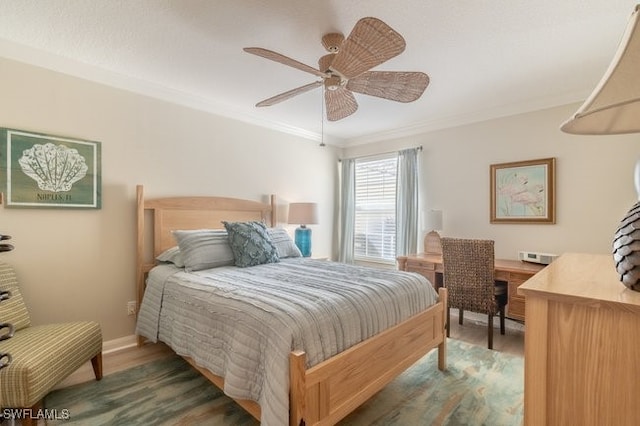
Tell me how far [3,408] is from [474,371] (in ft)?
9.68

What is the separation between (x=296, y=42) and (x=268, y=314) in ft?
6.11

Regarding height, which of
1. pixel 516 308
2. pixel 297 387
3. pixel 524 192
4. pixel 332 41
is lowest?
pixel 516 308

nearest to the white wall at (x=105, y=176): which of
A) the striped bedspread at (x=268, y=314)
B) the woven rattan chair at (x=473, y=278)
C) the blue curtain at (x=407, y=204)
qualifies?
the striped bedspread at (x=268, y=314)

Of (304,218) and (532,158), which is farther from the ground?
(532,158)

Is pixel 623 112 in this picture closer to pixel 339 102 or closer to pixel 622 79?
pixel 622 79

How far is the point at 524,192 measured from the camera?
3.29m

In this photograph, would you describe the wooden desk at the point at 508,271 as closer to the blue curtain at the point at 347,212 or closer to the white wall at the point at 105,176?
the blue curtain at the point at 347,212

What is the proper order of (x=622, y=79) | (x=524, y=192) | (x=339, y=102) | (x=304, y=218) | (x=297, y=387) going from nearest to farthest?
(x=622, y=79) < (x=297, y=387) < (x=339, y=102) < (x=524, y=192) < (x=304, y=218)

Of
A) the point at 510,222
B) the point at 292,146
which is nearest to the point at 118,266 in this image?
the point at 292,146

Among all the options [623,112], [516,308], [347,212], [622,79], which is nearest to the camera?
[622,79]

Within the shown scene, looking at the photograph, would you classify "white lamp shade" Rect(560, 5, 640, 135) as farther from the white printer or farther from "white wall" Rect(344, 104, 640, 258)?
"white wall" Rect(344, 104, 640, 258)

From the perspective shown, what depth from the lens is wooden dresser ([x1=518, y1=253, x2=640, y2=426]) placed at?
0.65 meters

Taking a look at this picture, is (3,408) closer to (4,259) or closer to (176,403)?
(176,403)
